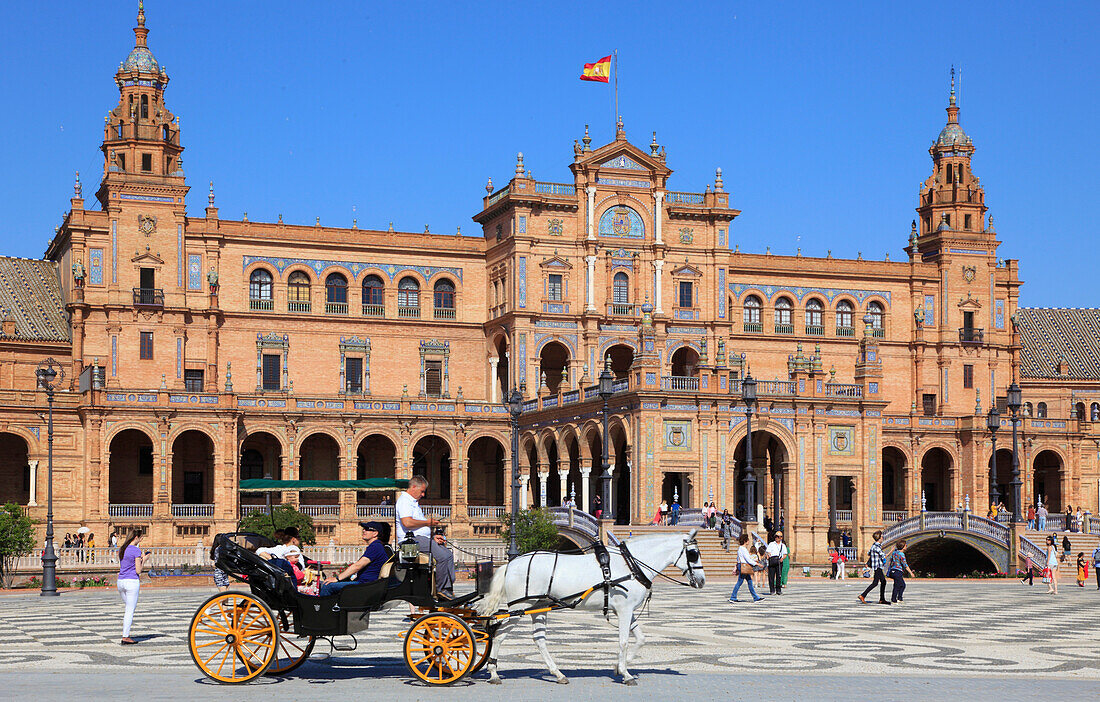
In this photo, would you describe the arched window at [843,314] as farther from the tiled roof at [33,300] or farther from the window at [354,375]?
the tiled roof at [33,300]

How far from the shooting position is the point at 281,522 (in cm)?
5125

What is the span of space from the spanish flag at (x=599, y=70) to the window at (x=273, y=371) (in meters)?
18.7

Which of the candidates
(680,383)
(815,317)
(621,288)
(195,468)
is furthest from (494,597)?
(815,317)

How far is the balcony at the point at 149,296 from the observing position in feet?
201

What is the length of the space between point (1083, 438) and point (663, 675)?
6139 cm

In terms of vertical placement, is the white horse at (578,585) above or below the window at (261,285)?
below

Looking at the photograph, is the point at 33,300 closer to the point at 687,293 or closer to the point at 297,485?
the point at 297,485

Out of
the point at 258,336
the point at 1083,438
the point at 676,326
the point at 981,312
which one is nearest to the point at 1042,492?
the point at 1083,438

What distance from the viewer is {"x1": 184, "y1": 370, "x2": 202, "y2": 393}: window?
6247 centimetres

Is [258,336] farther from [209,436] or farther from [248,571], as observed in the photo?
[248,571]

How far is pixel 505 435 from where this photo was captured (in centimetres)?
6456

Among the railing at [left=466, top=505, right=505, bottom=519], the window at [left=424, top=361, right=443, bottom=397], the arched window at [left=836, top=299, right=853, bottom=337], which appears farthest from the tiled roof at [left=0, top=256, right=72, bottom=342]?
the arched window at [left=836, top=299, right=853, bottom=337]

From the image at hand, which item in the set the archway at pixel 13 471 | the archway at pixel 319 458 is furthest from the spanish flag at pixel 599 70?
the archway at pixel 13 471

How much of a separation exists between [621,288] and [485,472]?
10.8m
